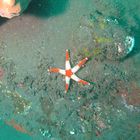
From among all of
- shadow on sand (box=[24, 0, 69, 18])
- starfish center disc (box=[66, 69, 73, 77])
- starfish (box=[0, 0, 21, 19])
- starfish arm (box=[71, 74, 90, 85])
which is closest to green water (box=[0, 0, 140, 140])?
shadow on sand (box=[24, 0, 69, 18])

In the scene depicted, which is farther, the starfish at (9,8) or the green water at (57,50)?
the green water at (57,50)

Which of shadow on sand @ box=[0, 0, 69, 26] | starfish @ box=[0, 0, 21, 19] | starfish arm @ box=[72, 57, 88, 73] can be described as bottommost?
starfish arm @ box=[72, 57, 88, 73]

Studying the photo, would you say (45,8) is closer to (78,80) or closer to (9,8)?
(9,8)

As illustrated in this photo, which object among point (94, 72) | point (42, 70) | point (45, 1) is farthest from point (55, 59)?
point (45, 1)

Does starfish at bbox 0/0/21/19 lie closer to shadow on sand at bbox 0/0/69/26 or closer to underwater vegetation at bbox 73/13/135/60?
shadow on sand at bbox 0/0/69/26

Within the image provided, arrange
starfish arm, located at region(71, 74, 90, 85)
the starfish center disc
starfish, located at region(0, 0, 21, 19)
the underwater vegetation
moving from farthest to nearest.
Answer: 1. starfish arm, located at region(71, 74, 90, 85)
2. the starfish center disc
3. the underwater vegetation
4. starfish, located at region(0, 0, 21, 19)

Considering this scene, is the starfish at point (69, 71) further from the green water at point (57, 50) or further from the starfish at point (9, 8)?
the starfish at point (9, 8)

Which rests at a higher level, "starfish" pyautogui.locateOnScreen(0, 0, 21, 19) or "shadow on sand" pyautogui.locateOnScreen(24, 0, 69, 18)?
"starfish" pyautogui.locateOnScreen(0, 0, 21, 19)

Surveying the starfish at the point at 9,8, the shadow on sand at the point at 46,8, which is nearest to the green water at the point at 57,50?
the shadow on sand at the point at 46,8
